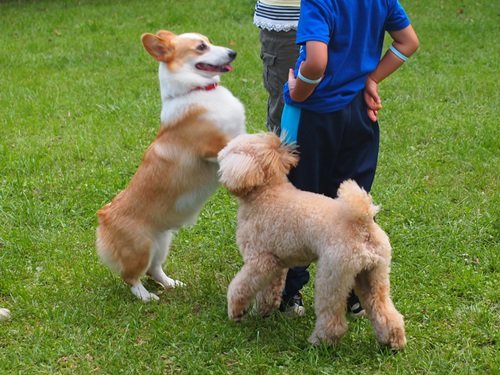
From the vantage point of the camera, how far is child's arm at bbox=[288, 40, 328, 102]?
3.31 meters

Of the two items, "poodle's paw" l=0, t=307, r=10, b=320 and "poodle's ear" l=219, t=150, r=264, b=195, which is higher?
"poodle's ear" l=219, t=150, r=264, b=195

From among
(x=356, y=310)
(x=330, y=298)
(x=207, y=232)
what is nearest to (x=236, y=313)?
(x=330, y=298)

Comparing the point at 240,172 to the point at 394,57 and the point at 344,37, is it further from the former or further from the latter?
the point at 394,57

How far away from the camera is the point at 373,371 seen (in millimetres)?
3562

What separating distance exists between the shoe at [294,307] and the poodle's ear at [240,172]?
869 millimetres

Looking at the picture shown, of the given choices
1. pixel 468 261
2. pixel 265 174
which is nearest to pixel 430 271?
pixel 468 261

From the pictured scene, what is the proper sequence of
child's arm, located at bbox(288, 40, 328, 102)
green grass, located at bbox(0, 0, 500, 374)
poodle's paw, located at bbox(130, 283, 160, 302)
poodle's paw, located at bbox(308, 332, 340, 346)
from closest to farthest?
child's arm, located at bbox(288, 40, 328, 102), poodle's paw, located at bbox(308, 332, 340, 346), green grass, located at bbox(0, 0, 500, 374), poodle's paw, located at bbox(130, 283, 160, 302)

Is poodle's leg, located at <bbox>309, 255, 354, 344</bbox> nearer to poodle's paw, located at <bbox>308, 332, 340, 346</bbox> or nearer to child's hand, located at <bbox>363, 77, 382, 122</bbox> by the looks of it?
poodle's paw, located at <bbox>308, 332, 340, 346</bbox>

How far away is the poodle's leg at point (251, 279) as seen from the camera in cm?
368

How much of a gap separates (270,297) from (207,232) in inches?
54.9

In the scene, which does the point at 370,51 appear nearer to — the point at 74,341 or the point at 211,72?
the point at 211,72

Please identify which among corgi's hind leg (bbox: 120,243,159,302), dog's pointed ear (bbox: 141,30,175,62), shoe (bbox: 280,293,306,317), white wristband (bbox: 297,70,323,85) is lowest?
corgi's hind leg (bbox: 120,243,159,302)

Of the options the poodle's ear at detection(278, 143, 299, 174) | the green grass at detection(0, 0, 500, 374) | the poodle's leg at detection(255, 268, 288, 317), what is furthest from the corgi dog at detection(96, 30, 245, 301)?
the poodle's leg at detection(255, 268, 288, 317)

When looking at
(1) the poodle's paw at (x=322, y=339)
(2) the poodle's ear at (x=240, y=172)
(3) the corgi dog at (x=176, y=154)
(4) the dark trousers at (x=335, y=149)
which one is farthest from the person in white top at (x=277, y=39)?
(1) the poodle's paw at (x=322, y=339)
